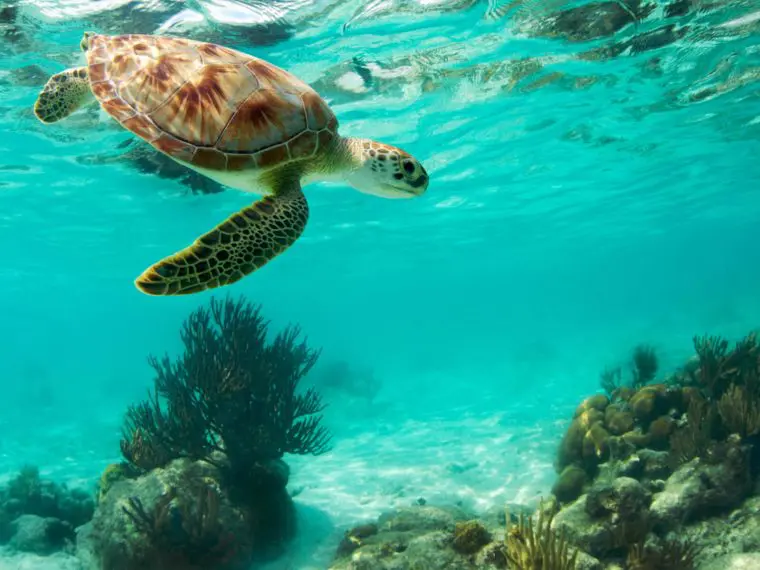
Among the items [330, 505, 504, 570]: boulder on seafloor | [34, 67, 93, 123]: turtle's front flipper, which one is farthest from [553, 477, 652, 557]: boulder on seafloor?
[34, 67, 93, 123]: turtle's front flipper

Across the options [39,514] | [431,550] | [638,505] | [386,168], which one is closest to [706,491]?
[638,505]

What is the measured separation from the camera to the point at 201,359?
8352 millimetres

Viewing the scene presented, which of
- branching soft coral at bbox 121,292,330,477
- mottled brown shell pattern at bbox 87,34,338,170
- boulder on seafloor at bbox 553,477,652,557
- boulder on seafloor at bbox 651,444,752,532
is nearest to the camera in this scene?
mottled brown shell pattern at bbox 87,34,338,170

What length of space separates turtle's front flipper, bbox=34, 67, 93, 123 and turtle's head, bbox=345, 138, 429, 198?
315 centimetres

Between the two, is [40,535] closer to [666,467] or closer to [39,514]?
[39,514]

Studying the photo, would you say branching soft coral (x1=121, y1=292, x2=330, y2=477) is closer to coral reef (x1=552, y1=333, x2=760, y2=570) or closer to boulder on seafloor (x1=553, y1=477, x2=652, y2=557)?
boulder on seafloor (x1=553, y1=477, x2=652, y2=557)

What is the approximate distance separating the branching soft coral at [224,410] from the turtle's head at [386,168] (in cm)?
466

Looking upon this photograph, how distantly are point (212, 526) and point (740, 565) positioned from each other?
6031mm

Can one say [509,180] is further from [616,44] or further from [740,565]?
[740,565]

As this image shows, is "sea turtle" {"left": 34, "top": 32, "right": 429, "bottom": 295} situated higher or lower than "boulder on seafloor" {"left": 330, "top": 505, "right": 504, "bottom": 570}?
higher

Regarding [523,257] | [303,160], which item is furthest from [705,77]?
[523,257]

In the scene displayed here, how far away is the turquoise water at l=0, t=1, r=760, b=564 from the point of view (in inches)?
392

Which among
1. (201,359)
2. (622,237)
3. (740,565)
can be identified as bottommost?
(740,565)

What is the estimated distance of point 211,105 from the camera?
396cm
